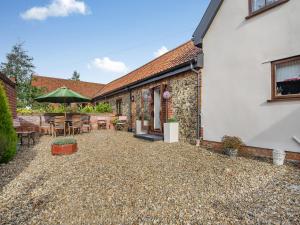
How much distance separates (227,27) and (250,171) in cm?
480

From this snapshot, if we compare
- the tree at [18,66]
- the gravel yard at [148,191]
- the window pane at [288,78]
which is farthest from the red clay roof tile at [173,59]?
the tree at [18,66]

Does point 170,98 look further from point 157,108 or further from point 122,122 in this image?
point 122,122

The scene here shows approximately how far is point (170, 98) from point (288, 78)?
506cm

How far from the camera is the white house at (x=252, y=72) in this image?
5.44m

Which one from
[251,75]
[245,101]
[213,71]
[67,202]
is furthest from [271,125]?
[67,202]

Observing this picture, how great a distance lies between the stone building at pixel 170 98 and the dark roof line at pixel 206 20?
723 millimetres

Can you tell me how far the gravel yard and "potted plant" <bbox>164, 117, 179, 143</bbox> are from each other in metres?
2.60

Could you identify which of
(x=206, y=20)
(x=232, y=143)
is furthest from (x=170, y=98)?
(x=232, y=143)

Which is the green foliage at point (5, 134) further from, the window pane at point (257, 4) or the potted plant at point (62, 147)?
the window pane at point (257, 4)

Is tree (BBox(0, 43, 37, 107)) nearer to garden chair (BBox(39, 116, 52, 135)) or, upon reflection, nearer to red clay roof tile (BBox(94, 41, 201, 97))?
garden chair (BBox(39, 116, 52, 135))

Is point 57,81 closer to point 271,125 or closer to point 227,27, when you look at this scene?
point 227,27

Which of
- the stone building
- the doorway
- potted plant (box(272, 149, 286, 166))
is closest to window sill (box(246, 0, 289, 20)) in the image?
the stone building

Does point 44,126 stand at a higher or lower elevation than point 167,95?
lower

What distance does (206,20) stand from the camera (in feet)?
25.8
